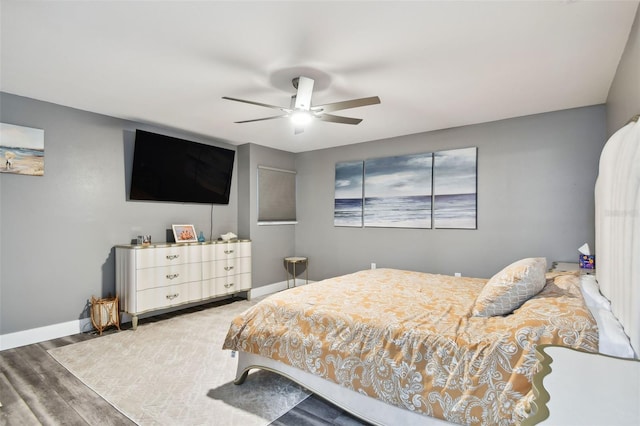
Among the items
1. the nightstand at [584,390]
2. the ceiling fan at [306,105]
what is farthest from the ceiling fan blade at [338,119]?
the nightstand at [584,390]

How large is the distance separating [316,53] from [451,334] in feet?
7.00

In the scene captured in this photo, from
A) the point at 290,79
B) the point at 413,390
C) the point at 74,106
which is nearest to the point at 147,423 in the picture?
the point at 413,390

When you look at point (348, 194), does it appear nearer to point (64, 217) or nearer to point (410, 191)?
point (410, 191)

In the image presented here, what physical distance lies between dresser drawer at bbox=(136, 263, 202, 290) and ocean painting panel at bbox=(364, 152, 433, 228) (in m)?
2.69

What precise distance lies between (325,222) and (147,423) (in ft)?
13.6

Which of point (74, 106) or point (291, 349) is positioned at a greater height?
point (74, 106)

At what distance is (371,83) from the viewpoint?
121 inches

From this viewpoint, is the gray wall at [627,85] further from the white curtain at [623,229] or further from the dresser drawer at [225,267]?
the dresser drawer at [225,267]

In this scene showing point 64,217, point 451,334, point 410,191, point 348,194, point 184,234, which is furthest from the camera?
point 348,194

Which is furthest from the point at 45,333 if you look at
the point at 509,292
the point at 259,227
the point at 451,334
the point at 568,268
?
the point at 568,268

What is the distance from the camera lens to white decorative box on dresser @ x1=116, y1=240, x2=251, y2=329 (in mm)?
3871

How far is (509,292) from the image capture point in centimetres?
206

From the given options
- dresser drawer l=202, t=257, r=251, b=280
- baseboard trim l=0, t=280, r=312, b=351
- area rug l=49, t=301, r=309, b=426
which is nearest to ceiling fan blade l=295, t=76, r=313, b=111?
area rug l=49, t=301, r=309, b=426

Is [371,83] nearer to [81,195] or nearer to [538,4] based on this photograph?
[538,4]
